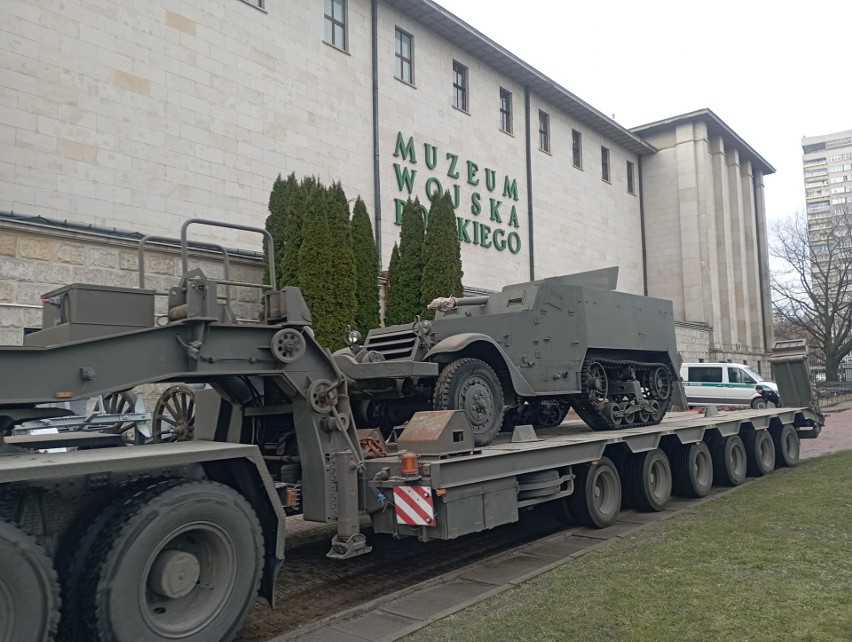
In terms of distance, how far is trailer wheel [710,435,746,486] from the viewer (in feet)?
36.3

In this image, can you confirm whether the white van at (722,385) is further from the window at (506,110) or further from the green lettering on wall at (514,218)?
the window at (506,110)

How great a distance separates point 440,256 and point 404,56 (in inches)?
292

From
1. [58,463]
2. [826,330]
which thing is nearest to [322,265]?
[58,463]

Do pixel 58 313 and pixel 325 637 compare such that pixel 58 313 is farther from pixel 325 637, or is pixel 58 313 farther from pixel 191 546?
pixel 325 637

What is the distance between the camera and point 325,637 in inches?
201

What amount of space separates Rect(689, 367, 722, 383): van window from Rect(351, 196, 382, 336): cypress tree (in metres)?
13.6

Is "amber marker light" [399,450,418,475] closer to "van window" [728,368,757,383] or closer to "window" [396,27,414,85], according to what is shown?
"window" [396,27,414,85]

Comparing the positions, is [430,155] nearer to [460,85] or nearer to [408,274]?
[460,85]

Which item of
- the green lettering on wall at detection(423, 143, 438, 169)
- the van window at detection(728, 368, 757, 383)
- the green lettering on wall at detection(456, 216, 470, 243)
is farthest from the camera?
the van window at detection(728, 368, 757, 383)

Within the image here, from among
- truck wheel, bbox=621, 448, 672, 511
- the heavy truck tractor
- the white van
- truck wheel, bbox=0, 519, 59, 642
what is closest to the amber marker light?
the heavy truck tractor

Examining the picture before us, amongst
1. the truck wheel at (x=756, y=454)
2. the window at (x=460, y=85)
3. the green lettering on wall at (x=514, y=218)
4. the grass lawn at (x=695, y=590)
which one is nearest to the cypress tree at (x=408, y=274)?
the truck wheel at (x=756, y=454)

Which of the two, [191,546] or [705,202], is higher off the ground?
[705,202]

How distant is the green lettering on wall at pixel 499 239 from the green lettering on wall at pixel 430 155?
11.9 feet

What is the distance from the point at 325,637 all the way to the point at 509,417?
203 inches
